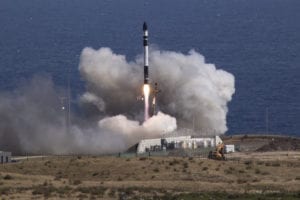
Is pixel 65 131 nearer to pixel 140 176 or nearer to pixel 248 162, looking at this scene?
pixel 248 162

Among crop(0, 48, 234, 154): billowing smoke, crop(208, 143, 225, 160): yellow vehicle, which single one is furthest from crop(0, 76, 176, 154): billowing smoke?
crop(208, 143, 225, 160): yellow vehicle

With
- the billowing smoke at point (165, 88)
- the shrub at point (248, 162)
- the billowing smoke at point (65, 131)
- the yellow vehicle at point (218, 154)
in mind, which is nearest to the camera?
the shrub at point (248, 162)

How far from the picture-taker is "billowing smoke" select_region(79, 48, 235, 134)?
115812 millimetres

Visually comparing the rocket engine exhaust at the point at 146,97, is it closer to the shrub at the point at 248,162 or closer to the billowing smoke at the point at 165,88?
the billowing smoke at the point at 165,88

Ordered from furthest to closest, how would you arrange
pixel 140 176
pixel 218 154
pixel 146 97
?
1. pixel 146 97
2. pixel 218 154
3. pixel 140 176

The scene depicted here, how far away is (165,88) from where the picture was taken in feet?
384

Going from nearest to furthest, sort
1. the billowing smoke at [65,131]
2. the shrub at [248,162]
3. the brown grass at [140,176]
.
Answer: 1. the brown grass at [140,176]
2. the shrub at [248,162]
3. the billowing smoke at [65,131]

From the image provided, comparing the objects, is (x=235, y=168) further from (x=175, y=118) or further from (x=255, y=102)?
(x=255, y=102)

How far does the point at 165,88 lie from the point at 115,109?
4384 millimetres

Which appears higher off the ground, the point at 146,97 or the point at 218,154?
the point at 146,97

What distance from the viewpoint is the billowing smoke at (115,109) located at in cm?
11181

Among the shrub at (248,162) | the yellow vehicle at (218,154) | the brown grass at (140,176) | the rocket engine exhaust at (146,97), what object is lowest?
the brown grass at (140,176)

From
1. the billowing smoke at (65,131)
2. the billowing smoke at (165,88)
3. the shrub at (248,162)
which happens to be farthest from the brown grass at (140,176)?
the billowing smoke at (165,88)

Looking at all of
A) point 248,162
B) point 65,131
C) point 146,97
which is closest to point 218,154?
point 248,162
